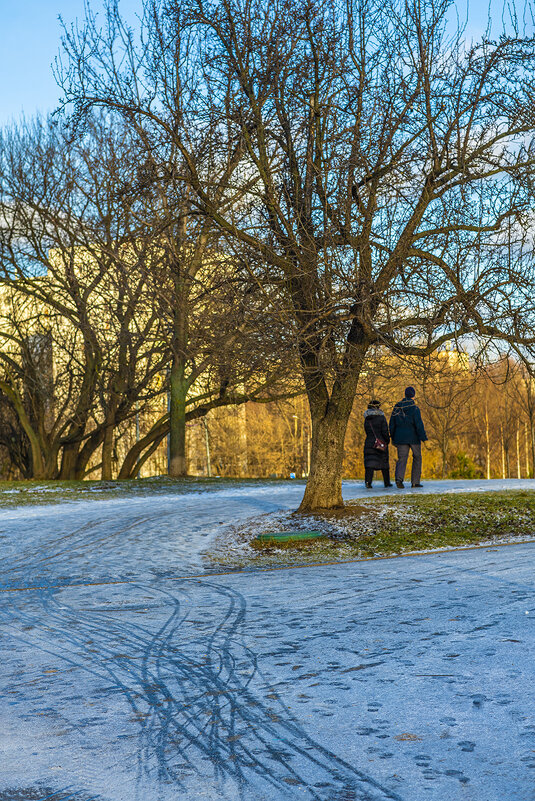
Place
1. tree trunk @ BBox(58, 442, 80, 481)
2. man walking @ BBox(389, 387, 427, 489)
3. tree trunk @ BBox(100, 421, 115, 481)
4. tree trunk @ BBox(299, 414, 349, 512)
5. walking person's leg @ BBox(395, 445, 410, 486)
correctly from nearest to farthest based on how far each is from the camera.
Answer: tree trunk @ BBox(299, 414, 349, 512)
man walking @ BBox(389, 387, 427, 489)
walking person's leg @ BBox(395, 445, 410, 486)
tree trunk @ BBox(100, 421, 115, 481)
tree trunk @ BBox(58, 442, 80, 481)

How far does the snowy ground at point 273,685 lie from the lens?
3.35 metres

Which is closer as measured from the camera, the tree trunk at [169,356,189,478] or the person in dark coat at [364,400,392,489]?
the person in dark coat at [364,400,392,489]

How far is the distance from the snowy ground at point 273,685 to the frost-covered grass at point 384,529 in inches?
51.0

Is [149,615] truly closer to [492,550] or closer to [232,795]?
[232,795]

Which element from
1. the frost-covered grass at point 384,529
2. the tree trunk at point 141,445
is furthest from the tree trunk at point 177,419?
the frost-covered grass at point 384,529

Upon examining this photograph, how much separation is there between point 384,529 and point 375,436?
5.92m

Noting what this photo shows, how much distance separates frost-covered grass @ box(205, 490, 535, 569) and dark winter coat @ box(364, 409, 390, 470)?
3.57 metres

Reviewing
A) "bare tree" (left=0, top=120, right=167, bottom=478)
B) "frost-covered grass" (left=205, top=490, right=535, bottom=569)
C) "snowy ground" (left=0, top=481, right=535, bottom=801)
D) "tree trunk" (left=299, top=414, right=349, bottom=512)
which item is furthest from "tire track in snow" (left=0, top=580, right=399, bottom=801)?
"bare tree" (left=0, top=120, right=167, bottom=478)

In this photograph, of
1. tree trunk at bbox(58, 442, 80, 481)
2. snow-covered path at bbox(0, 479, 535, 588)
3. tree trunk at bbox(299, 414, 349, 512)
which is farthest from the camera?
tree trunk at bbox(58, 442, 80, 481)

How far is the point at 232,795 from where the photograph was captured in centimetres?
319

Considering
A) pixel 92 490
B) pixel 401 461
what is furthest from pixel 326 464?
pixel 92 490

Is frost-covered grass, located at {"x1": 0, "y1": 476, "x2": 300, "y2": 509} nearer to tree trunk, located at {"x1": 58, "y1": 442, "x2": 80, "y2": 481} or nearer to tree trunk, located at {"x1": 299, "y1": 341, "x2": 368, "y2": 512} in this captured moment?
tree trunk, located at {"x1": 299, "y1": 341, "x2": 368, "y2": 512}

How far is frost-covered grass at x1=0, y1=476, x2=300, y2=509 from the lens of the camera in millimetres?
16672

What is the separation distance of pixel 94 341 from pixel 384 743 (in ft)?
78.2
